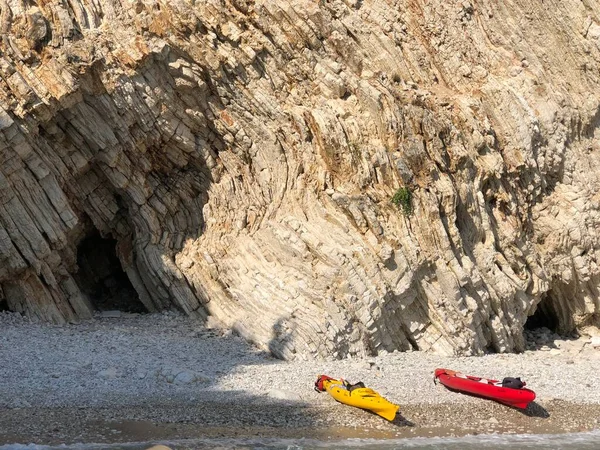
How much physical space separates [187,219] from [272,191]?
6.84ft

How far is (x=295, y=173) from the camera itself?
690 inches

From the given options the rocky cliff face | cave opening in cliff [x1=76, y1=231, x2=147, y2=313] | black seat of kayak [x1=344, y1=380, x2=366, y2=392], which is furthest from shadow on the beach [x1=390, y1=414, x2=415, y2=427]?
cave opening in cliff [x1=76, y1=231, x2=147, y2=313]

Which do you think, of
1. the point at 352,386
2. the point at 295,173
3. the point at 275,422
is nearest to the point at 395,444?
the point at 352,386

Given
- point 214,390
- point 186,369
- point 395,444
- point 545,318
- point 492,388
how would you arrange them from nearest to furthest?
point 395,444 < point 214,390 < point 492,388 < point 186,369 < point 545,318

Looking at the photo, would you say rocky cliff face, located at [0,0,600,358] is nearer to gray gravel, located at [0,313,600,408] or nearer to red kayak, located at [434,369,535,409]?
gray gravel, located at [0,313,600,408]

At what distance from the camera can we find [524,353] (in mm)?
18156

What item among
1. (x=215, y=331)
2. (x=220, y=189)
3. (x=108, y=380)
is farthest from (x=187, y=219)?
(x=108, y=380)

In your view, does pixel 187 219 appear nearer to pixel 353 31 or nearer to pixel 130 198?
pixel 130 198

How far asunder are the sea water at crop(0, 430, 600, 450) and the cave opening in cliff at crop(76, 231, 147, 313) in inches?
304

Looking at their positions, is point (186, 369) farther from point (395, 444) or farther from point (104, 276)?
point (104, 276)

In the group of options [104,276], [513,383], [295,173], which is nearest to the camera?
[513,383]

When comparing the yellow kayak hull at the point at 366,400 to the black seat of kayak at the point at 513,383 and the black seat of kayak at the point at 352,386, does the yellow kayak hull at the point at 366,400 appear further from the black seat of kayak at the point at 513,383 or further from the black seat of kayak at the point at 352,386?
the black seat of kayak at the point at 513,383

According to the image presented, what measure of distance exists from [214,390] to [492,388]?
4.55 metres

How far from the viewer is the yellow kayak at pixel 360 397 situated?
13266 mm
